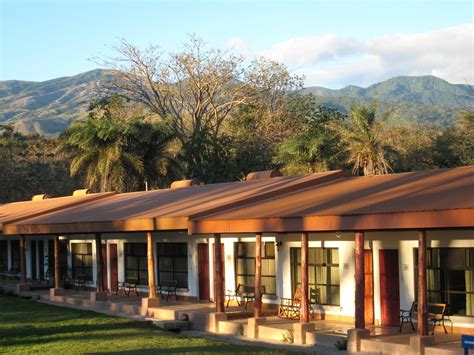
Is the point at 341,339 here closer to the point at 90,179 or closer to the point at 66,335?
the point at 66,335

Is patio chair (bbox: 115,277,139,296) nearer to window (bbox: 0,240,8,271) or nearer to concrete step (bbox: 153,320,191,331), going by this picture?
concrete step (bbox: 153,320,191,331)

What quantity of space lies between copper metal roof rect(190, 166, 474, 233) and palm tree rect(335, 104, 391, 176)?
691 inches

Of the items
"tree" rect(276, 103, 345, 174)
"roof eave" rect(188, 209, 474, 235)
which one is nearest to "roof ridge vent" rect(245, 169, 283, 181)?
"roof eave" rect(188, 209, 474, 235)

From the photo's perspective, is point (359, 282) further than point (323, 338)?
No

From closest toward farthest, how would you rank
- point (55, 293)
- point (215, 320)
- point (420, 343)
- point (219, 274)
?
point (420, 343) → point (219, 274) → point (215, 320) → point (55, 293)

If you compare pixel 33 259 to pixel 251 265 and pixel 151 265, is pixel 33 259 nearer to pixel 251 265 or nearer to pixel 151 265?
pixel 151 265

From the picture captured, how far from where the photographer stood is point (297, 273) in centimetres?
2255

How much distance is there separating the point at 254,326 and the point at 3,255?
24595 mm

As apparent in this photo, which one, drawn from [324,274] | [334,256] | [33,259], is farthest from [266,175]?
[33,259]

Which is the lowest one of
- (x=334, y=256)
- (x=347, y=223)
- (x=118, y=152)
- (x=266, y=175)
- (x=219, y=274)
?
(x=219, y=274)

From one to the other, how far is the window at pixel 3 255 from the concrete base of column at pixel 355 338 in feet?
88.0

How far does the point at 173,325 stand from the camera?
70.8 ft

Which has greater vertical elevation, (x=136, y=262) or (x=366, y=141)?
(x=366, y=141)

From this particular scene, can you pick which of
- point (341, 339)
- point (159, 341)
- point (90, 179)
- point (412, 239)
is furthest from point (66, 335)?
point (90, 179)
